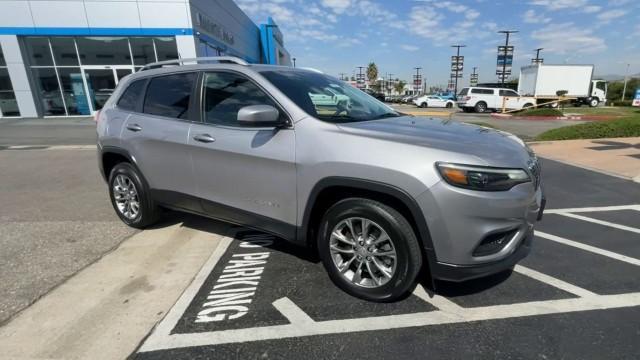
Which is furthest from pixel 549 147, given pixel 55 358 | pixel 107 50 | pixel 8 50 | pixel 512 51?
pixel 512 51

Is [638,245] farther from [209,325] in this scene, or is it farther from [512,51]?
[512,51]

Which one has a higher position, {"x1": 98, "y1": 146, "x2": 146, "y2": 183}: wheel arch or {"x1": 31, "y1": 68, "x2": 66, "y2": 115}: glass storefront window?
{"x1": 31, "y1": 68, "x2": 66, "y2": 115}: glass storefront window

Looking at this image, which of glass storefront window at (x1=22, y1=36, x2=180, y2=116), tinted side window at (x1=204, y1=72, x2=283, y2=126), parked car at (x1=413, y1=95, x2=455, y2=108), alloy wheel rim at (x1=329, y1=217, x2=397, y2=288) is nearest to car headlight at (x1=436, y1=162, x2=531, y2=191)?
alloy wheel rim at (x1=329, y1=217, x2=397, y2=288)

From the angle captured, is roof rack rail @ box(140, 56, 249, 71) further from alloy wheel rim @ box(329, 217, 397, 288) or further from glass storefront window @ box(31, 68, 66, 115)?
glass storefront window @ box(31, 68, 66, 115)

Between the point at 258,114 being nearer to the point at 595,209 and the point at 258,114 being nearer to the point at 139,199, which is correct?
the point at 139,199

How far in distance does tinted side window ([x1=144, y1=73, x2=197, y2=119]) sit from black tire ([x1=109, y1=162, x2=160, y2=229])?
2.44 feet

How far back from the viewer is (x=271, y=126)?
2.95m

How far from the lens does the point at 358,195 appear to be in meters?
2.69

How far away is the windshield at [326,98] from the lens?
3.04m

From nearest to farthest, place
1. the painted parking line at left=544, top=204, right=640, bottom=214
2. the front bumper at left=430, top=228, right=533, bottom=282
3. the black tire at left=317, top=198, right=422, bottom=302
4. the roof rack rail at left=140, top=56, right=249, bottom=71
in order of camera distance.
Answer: the front bumper at left=430, top=228, right=533, bottom=282
the black tire at left=317, top=198, right=422, bottom=302
the roof rack rail at left=140, top=56, right=249, bottom=71
the painted parking line at left=544, top=204, right=640, bottom=214

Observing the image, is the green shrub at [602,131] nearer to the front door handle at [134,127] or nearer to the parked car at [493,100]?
the front door handle at [134,127]

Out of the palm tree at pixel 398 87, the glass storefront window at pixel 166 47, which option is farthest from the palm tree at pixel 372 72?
the glass storefront window at pixel 166 47

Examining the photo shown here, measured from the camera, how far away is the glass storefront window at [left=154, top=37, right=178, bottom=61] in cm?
1814

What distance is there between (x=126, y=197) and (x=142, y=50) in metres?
16.6
